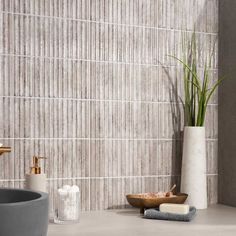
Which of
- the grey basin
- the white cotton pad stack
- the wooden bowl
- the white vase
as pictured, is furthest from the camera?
the white vase

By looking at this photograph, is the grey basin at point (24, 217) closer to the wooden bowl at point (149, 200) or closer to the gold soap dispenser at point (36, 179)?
the gold soap dispenser at point (36, 179)

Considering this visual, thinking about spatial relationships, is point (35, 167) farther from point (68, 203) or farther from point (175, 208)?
point (175, 208)

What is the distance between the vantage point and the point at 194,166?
2.27m

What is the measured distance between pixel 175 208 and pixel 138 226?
18cm

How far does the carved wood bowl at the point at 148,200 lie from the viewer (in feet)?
6.89

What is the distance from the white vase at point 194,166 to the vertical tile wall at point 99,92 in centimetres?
9

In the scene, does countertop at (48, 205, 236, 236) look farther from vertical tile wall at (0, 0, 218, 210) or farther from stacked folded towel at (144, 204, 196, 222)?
vertical tile wall at (0, 0, 218, 210)

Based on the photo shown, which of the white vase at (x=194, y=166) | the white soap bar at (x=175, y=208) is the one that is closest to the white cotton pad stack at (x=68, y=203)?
Answer: the white soap bar at (x=175, y=208)

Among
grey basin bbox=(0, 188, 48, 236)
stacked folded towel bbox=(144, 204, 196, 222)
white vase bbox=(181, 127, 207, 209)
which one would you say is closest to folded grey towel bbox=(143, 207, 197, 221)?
stacked folded towel bbox=(144, 204, 196, 222)

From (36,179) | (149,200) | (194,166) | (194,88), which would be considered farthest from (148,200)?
(194,88)

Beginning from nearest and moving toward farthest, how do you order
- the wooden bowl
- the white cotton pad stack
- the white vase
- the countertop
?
the countertop → the white cotton pad stack → the wooden bowl → the white vase

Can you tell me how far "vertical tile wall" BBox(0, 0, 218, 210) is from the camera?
211 centimetres

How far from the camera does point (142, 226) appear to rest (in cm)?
190

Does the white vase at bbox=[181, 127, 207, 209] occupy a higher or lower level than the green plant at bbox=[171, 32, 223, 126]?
lower
